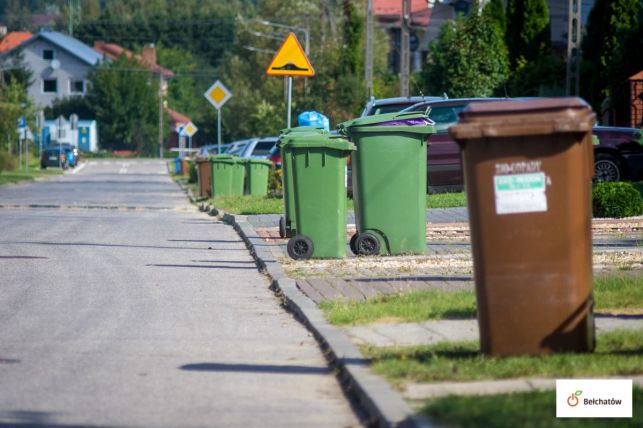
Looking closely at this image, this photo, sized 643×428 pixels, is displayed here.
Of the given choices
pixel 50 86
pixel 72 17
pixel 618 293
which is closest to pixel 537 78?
pixel 618 293

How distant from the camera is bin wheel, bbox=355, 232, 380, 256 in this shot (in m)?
13.3

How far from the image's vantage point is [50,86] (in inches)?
4523

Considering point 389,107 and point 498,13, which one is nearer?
point 389,107

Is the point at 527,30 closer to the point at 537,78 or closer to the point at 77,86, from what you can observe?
the point at 537,78

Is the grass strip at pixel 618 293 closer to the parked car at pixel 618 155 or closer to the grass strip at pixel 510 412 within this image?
the grass strip at pixel 510 412

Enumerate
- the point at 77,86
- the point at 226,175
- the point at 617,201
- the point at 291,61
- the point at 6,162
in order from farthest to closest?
the point at 77,86 → the point at 6,162 → the point at 226,175 → the point at 291,61 → the point at 617,201

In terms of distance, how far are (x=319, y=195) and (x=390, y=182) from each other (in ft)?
2.52

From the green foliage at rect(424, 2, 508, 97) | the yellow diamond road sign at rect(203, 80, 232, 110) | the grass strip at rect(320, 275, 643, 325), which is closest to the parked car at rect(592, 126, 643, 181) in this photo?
the grass strip at rect(320, 275, 643, 325)

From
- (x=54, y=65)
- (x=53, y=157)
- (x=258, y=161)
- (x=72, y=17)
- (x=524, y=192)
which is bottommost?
(x=53, y=157)

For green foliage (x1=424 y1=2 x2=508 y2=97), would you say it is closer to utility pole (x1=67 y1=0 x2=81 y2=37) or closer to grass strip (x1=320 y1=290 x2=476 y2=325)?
grass strip (x1=320 y1=290 x2=476 y2=325)

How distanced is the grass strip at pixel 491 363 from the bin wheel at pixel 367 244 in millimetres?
5677

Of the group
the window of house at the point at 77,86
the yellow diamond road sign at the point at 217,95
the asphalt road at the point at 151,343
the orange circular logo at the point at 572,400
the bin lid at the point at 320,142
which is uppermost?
the window of house at the point at 77,86

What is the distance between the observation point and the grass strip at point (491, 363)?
6625 mm

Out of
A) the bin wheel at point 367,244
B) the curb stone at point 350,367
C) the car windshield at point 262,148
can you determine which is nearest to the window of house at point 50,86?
the car windshield at point 262,148
